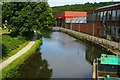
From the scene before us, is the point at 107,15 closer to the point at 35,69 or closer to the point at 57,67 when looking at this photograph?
the point at 57,67

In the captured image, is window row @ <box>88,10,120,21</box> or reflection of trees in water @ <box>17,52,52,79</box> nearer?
reflection of trees in water @ <box>17,52,52,79</box>

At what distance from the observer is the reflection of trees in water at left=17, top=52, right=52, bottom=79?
854 inches

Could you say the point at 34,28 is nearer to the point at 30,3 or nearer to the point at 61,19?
the point at 30,3

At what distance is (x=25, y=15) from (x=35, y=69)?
16.0 meters

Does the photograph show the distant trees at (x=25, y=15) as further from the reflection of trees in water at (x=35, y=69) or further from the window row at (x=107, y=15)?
the reflection of trees in water at (x=35, y=69)

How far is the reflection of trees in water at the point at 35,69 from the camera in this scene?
2170cm

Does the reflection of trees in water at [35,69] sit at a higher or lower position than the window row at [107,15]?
lower

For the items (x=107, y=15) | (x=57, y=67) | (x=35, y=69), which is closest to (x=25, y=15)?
(x=107, y=15)

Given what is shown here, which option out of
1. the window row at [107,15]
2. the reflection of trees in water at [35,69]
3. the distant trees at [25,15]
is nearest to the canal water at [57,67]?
the reflection of trees in water at [35,69]

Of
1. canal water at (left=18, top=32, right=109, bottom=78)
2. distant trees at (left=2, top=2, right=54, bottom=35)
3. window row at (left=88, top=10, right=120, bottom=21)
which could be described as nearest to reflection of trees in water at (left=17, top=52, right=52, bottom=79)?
canal water at (left=18, top=32, right=109, bottom=78)

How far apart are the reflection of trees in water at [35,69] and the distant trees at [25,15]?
433 inches

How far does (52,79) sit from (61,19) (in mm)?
86775

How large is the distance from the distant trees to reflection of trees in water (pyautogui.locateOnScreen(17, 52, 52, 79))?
1099 cm

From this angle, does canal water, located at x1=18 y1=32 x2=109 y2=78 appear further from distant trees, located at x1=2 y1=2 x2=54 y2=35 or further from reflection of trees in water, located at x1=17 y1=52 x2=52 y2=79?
distant trees, located at x1=2 y1=2 x2=54 y2=35
